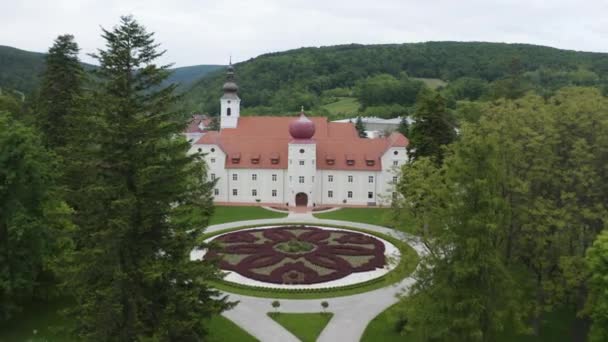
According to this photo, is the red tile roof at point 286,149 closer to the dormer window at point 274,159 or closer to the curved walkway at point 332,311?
the dormer window at point 274,159

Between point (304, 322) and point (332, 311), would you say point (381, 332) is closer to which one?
point (332, 311)

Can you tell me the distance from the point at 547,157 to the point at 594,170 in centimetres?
197

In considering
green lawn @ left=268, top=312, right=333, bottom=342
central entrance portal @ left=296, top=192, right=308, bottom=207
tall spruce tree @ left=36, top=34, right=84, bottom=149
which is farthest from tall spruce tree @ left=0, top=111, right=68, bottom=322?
central entrance portal @ left=296, top=192, right=308, bottom=207

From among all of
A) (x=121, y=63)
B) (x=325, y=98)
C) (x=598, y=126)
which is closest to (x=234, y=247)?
(x=121, y=63)


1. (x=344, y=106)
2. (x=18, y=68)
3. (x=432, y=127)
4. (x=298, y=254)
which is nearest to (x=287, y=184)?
(x=298, y=254)

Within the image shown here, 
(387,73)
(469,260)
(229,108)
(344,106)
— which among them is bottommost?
(469,260)

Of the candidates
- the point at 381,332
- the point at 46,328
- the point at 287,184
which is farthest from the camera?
the point at 287,184

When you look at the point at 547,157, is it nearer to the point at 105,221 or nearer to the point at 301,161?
the point at 105,221

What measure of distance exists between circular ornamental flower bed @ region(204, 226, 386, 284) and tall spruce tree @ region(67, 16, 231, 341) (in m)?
14.4

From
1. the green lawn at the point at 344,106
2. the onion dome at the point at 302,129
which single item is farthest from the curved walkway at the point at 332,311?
the green lawn at the point at 344,106

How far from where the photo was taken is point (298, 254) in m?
39.2

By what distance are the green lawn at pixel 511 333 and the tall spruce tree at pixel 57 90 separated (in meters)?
26.1

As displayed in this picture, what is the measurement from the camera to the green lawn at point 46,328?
84.9 feet

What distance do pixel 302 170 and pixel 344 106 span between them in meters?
91.9
